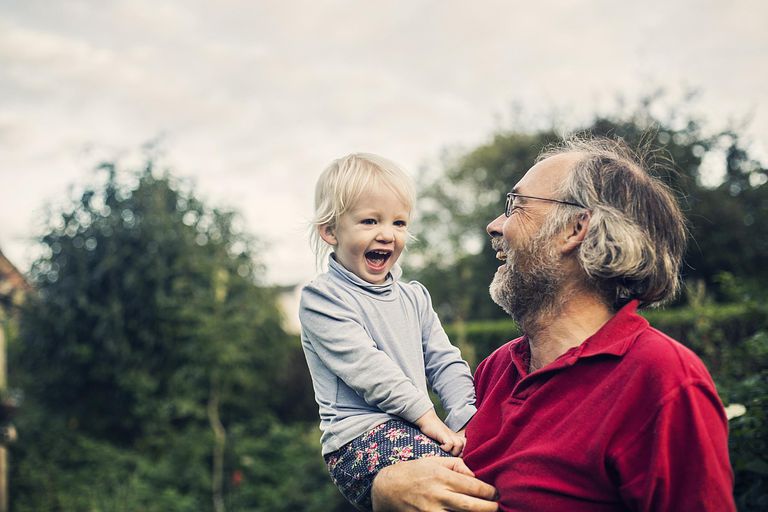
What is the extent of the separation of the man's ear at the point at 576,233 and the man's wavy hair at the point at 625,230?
2 cm

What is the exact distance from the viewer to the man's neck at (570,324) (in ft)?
6.70

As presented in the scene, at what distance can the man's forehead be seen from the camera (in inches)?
83.8

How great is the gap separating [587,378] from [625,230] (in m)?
0.43

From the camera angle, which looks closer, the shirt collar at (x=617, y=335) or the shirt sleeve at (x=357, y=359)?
the shirt collar at (x=617, y=335)

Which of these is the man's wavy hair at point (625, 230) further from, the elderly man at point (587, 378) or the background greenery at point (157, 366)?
the background greenery at point (157, 366)

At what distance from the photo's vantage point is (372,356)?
2.07 meters

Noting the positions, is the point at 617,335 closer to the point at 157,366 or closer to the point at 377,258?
the point at 377,258

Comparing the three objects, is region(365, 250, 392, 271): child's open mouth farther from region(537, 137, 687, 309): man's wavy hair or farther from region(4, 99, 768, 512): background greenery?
region(4, 99, 768, 512): background greenery

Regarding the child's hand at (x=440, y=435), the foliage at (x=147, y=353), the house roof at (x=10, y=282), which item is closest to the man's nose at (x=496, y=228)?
the child's hand at (x=440, y=435)

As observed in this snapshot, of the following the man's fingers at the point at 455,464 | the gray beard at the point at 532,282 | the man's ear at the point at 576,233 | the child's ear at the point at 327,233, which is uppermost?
the child's ear at the point at 327,233

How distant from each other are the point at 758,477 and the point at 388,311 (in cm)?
144

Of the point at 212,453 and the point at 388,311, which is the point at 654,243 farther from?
the point at 212,453

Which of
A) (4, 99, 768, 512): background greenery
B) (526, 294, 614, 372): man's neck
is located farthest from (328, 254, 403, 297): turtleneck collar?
(4, 99, 768, 512): background greenery

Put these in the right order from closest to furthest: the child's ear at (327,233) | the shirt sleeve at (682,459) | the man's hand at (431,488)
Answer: the shirt sleeve at (682,459) → the man's hand at (431,488) → the child's ear at (327,233)
